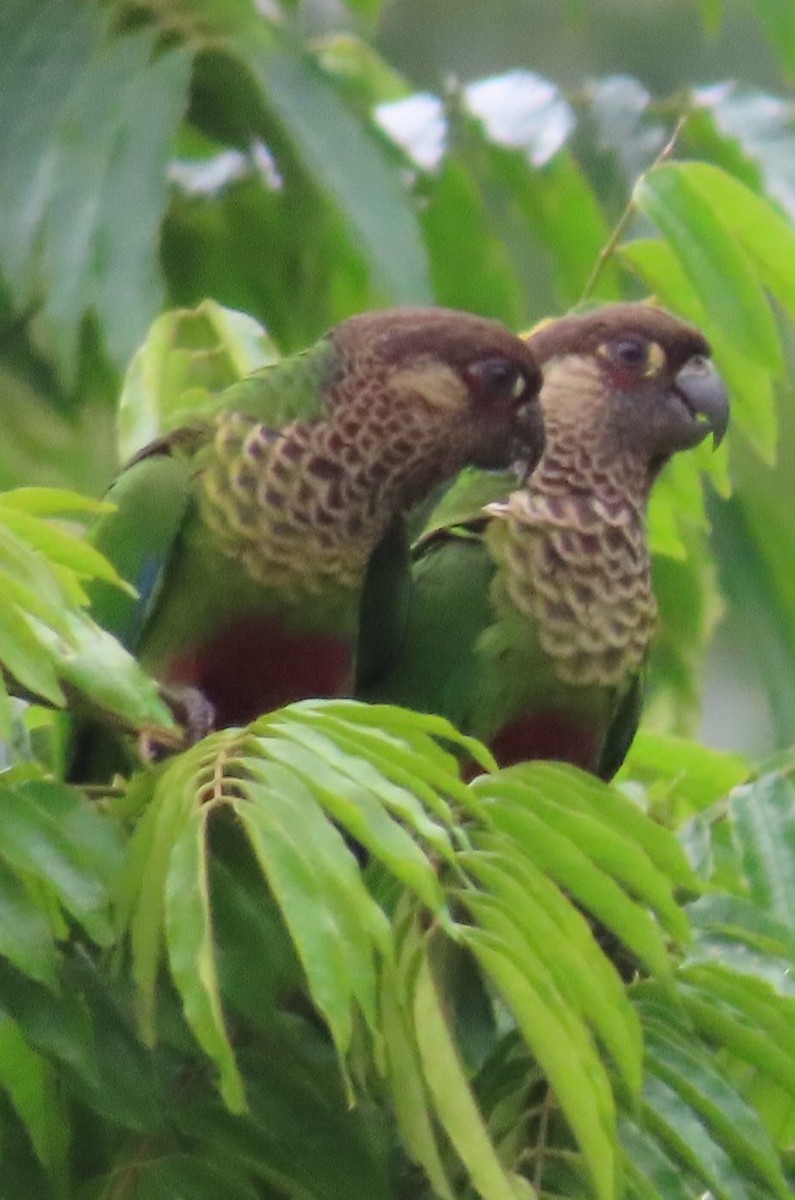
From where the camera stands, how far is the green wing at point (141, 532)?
2012mm

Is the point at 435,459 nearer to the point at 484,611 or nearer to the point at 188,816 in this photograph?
the point at 484,611

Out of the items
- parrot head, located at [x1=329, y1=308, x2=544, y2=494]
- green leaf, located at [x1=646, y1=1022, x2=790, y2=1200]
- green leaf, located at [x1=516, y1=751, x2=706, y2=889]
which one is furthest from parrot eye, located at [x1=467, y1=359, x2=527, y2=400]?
green leaf, located at [x1=646, y1=1022, x2=790, y2=1200]

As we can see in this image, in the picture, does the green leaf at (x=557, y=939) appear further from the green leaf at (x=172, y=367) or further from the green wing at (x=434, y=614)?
the green leaf at (x=172, y=367)

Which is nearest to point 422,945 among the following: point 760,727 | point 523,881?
point 523,881

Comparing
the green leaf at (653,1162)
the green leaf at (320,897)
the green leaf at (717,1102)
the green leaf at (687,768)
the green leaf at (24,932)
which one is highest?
the green leaf at (320,897)

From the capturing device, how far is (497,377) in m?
2.00

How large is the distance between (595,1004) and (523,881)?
9 cm

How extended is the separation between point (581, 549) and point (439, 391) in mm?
246

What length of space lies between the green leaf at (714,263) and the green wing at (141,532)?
1.70ft

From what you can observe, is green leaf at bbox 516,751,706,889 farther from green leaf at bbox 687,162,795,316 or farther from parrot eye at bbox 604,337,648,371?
parrot eye at bbox 604,337,648,371

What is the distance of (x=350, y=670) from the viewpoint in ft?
6.85

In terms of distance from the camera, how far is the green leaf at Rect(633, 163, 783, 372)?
6.53 ft

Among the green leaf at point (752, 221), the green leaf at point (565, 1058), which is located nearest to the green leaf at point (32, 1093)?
the green leaf at point (565, 1058)

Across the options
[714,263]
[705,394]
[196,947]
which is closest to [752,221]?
[714,263]
